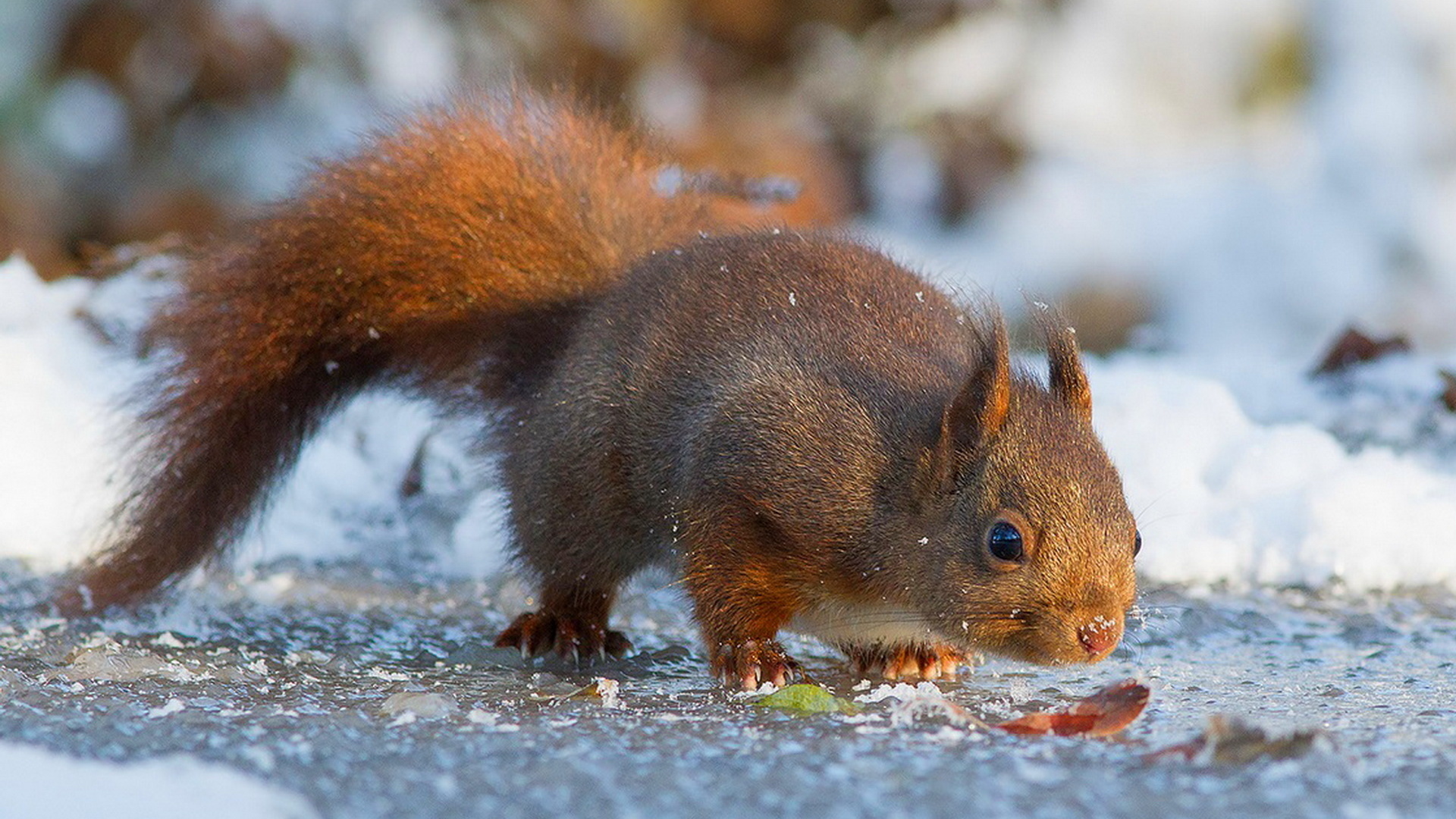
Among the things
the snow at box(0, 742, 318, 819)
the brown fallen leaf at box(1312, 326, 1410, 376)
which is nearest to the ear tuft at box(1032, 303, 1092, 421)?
the snow at box(0, 742, 318, 819)

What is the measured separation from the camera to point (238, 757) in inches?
71.2

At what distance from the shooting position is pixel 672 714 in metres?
2.18

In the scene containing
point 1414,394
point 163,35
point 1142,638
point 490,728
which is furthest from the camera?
point 163,35

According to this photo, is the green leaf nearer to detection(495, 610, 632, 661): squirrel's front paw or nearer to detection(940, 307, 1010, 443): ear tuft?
detection(940, 307, 1010, 443): ear tuft

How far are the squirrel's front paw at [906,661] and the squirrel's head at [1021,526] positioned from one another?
17 centimetres

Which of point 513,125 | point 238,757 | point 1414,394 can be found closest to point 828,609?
point 238,757

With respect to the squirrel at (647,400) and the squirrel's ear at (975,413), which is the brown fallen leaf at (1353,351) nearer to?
the squirrel at (647,400)

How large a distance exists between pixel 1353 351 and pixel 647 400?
6.87 feet

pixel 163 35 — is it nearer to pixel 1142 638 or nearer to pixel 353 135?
pixel 353 135

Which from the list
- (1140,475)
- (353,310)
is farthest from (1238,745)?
(353,310)

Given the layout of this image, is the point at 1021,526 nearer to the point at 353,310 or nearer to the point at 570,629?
the point at 570,629

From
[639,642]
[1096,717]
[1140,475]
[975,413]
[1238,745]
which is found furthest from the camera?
[1140,475]

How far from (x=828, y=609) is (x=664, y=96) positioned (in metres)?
4.82

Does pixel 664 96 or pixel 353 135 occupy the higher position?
pixel 664 96
